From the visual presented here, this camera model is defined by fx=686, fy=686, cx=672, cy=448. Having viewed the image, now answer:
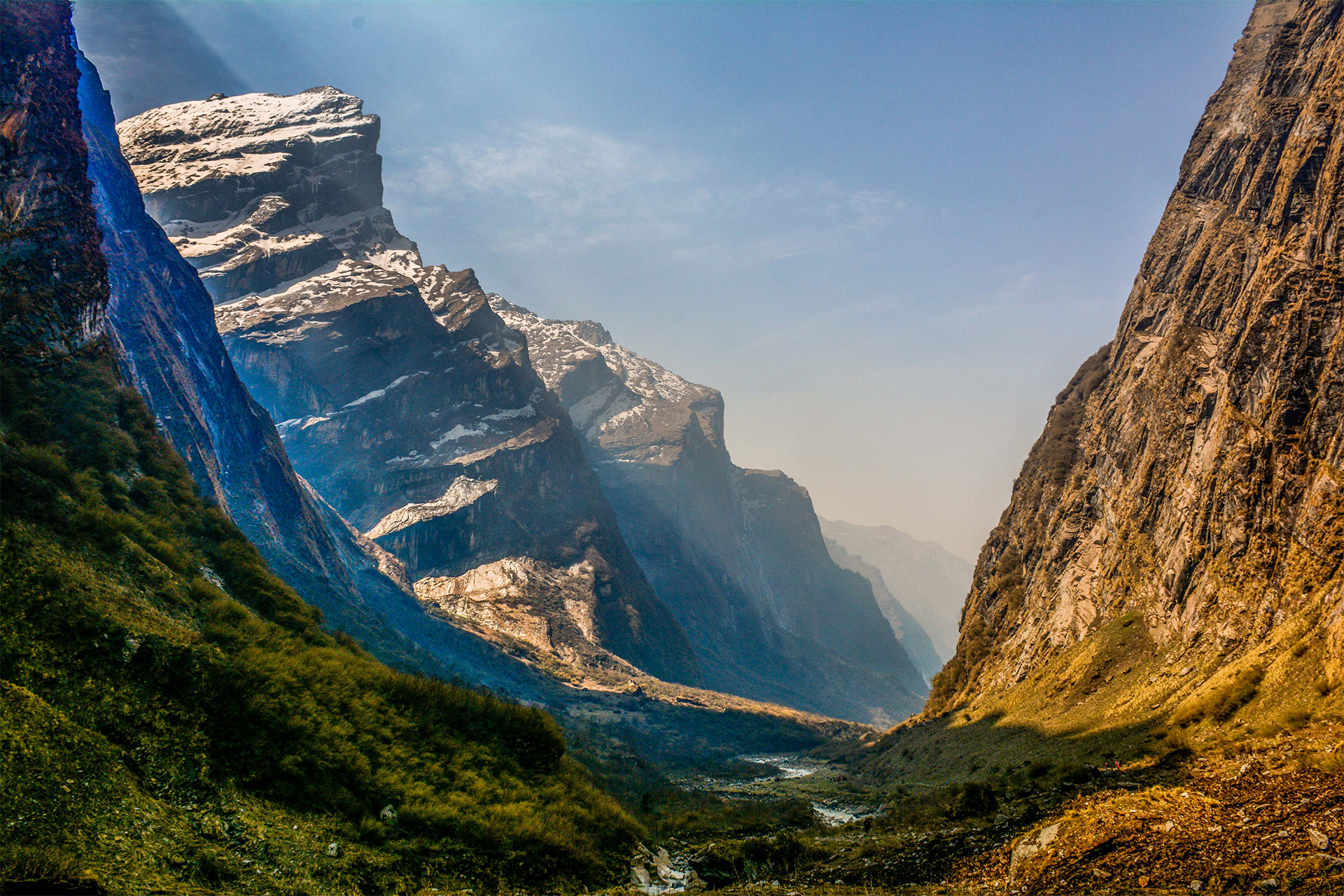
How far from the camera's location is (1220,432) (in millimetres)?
52812

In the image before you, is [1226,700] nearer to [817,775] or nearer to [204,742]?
[204,742]

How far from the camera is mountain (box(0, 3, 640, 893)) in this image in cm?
1617

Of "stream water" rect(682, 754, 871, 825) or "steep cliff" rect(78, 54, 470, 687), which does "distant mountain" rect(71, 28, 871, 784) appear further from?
"stream water" rect(682, 754, 871, 825)

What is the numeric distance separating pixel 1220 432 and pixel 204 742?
65622 millimetres

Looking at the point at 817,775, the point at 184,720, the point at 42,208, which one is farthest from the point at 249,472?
the point at 184,720

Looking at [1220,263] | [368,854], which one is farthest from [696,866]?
[1220,263]

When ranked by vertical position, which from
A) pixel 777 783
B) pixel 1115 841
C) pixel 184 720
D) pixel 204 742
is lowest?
pixel 777 783

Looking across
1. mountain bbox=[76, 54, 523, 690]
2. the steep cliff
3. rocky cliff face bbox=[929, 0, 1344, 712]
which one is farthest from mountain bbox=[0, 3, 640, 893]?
mountain bbox=[76, 54, 523, 690]

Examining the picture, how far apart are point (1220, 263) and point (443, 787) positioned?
7853 centimetres

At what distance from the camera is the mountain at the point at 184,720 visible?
1617 cm

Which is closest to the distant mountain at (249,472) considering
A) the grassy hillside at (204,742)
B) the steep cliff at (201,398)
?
the steep cliff at (201,398)

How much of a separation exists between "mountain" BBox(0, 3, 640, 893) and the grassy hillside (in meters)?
0.07

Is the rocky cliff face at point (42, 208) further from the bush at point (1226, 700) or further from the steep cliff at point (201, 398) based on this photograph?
the bush at point (1226, 700)

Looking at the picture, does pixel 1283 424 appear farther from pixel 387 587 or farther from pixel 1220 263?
pixel 387 587
